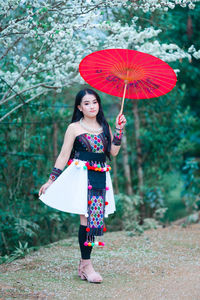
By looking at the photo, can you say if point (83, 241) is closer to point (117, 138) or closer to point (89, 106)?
point (117, 138)

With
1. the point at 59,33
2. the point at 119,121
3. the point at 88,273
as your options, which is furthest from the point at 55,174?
the point at 59,33

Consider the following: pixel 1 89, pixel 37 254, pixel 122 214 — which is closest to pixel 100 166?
pixel 37 254

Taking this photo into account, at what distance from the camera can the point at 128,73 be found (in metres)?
3.30

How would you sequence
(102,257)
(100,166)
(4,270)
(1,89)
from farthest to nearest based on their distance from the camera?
(1,89) < (102,257) < (4,270) < (100,166)

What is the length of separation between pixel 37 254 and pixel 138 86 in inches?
86.8

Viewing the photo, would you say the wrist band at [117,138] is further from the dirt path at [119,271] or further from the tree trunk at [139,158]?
the tree trunk at [139,158]

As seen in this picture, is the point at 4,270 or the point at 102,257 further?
the point at 102,257

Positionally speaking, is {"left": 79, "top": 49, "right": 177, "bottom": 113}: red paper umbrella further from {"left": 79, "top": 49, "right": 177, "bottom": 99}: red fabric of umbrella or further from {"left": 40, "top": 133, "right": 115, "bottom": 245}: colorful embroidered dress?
{"left": 40, "top": 133, "right": 115, "bottom": 245}: colorful embroidered dress

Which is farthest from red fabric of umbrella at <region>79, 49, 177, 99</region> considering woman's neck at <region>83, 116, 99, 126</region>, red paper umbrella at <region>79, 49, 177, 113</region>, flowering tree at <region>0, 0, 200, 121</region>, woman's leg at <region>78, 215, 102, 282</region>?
woman's leg at <region>78, 215, 102, 282</region>

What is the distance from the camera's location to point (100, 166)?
335 centimetres

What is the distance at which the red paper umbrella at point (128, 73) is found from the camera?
3107 mm

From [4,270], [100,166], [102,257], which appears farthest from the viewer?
[102,257]

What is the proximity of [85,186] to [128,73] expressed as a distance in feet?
3.34

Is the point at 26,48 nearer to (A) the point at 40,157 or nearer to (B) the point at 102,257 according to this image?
(A) the point at 40,157
